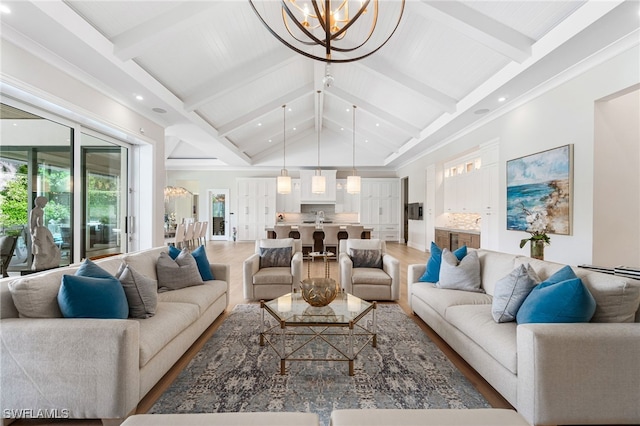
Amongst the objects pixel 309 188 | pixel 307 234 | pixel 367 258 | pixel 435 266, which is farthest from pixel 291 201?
pixel 435 266

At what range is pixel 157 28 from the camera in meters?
3.30

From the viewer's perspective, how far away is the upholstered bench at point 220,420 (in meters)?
1.01

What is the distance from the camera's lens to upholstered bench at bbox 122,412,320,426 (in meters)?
1.01

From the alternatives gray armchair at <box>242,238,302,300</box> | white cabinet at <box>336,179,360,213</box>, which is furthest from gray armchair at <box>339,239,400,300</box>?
white cabinet at <box>336,179,360,213</box>

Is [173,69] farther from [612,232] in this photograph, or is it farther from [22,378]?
[612,232]

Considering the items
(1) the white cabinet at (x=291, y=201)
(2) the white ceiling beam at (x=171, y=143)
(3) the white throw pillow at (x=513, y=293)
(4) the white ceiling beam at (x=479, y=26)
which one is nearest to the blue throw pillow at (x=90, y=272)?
(3) the white throw pillow at (x=513, y=293)

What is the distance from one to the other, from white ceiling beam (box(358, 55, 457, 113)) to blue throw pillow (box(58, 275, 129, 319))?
4.87m

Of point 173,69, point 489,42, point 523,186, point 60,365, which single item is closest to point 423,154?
point 523,186

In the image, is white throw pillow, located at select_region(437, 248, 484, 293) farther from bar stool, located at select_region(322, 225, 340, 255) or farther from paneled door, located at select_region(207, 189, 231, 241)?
paneled door, located at select_region(207, 189, 231, 241)

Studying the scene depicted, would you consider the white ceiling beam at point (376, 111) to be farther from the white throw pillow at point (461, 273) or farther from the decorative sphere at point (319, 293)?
the decorative sphere at point (319, 293)

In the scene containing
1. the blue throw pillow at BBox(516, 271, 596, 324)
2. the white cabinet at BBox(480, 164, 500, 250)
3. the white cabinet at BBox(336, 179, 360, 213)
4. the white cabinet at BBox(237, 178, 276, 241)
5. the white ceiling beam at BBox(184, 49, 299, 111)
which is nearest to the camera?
the blue throw pillow at BBox(516, 271, 596, 324)

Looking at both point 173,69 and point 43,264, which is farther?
point 173,69

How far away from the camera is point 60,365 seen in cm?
155

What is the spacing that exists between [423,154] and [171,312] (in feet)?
25.9
